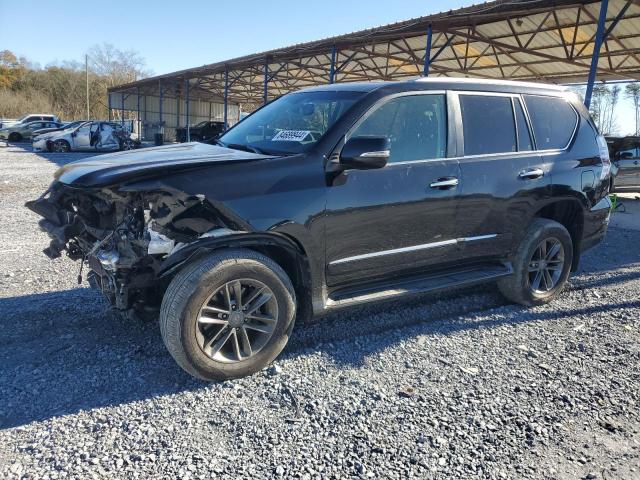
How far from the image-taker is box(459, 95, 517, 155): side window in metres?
4.24

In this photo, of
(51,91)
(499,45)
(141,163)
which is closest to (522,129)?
(141,163)

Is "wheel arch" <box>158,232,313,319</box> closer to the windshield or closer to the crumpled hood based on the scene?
the crumpled hood

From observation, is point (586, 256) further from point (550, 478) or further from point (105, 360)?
Answer: point (105, 360)

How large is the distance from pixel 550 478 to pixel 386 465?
2.67 feet

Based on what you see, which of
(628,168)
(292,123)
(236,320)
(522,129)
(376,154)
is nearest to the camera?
(236,320)

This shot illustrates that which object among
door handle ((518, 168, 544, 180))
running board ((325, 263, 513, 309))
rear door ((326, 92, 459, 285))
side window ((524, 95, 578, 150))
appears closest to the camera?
rear door ((326, 92, 459, 285))

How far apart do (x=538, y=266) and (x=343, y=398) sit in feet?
8.79

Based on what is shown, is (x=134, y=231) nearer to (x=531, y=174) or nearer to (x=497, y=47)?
(x=531, y=174)

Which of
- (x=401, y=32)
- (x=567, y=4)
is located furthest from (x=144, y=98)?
(x=567, y=4)

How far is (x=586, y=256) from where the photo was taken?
7.10 metres

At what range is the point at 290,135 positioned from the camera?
3.86 m

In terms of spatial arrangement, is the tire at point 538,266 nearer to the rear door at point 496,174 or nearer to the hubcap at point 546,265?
the hubcap at point 546,265

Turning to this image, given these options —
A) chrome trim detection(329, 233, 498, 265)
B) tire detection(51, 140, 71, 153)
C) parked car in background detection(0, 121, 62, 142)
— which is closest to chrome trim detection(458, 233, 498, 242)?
chrome trim detection(329, 233, 498, 265)

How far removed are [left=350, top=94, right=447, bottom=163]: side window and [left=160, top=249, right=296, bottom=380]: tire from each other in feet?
4.13
